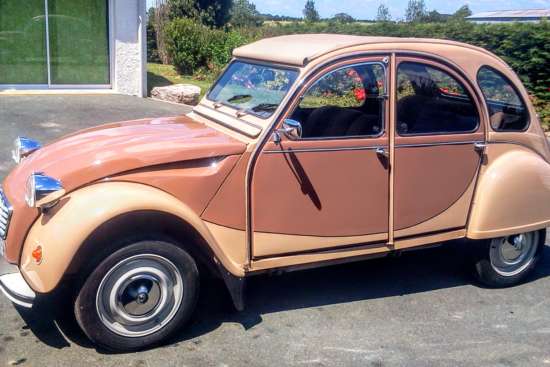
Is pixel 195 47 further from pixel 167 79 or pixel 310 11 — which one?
pixel 310 11

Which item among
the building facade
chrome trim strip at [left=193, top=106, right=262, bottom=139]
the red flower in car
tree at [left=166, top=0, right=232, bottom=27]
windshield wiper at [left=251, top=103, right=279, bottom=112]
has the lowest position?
chrome trim strip at [left=193, top=106, right=262, bottom=139]

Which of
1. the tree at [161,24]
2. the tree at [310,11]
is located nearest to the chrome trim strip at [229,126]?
the tree at [161,24]

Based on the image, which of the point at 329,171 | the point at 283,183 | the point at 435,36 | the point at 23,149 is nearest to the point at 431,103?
the point at 329,171

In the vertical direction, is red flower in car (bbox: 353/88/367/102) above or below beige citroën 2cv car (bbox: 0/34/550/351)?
above

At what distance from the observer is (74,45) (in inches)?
542

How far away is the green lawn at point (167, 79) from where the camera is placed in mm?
15438

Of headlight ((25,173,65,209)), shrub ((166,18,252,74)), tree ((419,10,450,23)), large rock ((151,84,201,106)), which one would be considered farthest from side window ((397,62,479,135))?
tree ((419,10,450,23))

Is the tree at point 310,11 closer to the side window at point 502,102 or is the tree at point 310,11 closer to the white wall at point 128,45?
the white wall at point 128,45

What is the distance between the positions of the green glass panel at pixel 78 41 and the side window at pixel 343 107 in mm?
10393

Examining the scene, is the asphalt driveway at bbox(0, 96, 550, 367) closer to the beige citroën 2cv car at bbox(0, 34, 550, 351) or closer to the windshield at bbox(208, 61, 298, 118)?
the beige citroën 2cv car at bbox(0, 34, 550, 351)

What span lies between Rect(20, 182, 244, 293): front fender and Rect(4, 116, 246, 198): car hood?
0.12 meters

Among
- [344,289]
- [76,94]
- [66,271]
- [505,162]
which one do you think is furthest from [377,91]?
[76,94]

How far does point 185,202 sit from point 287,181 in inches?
28.0

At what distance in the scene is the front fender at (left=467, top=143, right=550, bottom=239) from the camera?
490 centimetres
